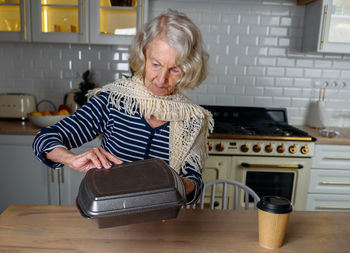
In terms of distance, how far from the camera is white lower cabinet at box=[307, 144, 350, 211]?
249cm

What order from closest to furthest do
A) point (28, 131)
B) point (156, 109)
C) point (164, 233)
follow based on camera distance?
point (164, 233) → point (156, 109) → point (28, 131)

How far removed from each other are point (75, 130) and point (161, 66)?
1.27 feet

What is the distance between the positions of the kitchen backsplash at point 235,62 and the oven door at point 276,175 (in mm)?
724

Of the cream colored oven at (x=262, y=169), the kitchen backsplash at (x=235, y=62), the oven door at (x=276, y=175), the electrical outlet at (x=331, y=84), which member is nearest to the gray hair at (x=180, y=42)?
the cream colored oven at (x=262, y=169)

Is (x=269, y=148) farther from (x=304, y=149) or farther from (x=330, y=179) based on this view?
(x=330, y=179)

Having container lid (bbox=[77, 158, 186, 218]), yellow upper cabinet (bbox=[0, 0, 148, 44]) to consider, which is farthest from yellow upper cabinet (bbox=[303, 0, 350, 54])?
container lid (bbox=[77, 158, 186, 218])

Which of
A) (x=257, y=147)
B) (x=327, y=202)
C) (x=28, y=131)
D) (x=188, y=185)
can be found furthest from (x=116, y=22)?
(x=327, y=202)

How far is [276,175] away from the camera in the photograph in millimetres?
2510

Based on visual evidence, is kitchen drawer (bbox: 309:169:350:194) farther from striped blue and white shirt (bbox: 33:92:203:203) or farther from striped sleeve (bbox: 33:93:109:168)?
striped sleeve (bbox: 33:93:109:168)

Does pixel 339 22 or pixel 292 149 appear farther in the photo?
pixel 339 22

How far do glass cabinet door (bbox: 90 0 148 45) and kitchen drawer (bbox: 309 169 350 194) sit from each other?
5.96 feet

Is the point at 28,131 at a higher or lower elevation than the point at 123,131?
lower

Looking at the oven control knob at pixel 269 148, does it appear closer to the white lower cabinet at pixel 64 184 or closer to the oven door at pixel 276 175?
the oven door at pixel 276 175

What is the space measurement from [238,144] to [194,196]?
148cm
